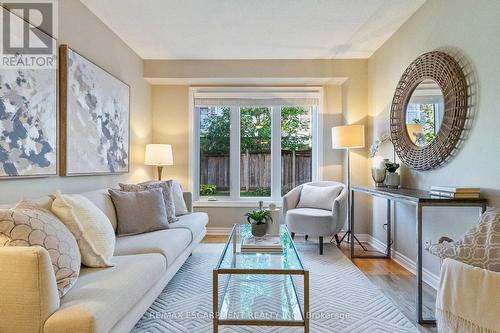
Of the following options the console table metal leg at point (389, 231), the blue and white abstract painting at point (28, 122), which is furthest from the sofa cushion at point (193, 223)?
the console table metal leg at point (389, 231)

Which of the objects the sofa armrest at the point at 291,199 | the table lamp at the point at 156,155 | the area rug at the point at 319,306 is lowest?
the area rug at the point at 319,306

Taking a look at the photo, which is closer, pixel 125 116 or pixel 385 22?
pixel 385 22

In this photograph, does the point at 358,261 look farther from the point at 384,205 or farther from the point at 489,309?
the point at 489,309

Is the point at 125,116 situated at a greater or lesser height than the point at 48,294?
greater

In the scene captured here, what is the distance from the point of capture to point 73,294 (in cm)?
139

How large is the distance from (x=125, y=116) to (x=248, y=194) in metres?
2.07

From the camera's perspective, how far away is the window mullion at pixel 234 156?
4.66 m

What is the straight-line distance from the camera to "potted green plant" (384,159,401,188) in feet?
10.1

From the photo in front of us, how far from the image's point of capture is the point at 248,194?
15.4 ft

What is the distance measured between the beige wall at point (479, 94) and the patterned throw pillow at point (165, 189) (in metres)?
2.38

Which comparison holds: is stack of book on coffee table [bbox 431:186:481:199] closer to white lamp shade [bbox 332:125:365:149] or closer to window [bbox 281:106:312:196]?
white lamp shade [bbox 332:125:365:149]

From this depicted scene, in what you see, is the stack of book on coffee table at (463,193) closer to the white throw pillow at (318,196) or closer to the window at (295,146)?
the white throw pillow at (318,196)

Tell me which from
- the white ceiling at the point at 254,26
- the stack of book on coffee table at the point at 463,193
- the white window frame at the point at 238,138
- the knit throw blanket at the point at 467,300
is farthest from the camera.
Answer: the white window frame at the point at 238,138

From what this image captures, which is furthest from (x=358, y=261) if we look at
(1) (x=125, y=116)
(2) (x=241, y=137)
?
(1) (x=125, y=116)
